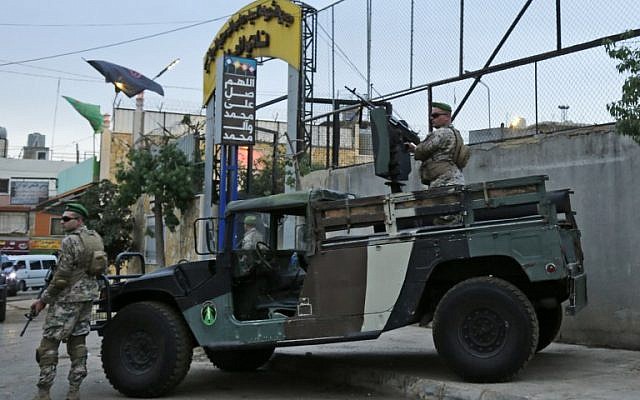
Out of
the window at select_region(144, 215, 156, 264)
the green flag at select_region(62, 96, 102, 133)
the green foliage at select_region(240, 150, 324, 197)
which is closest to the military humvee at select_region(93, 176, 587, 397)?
the green foliage at select_region(240, 150, 324, 197)

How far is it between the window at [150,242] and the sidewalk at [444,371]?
48.5 feet

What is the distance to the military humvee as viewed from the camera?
5934 mm

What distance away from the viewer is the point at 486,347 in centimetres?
598

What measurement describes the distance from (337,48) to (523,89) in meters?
5.23

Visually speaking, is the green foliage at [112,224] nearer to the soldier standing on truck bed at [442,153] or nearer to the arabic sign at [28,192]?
the soldier standing on truck bed at [442,153]

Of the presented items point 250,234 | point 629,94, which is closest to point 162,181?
point 250,234

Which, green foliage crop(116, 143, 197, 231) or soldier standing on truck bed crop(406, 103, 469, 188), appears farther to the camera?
green foliage crop(116, 143, 197, 231)

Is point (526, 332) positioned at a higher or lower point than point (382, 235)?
lower

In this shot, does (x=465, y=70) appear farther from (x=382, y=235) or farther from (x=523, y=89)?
(x=382, y=235)

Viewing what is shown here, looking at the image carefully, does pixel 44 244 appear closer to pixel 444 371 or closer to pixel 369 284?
pixel 444 371

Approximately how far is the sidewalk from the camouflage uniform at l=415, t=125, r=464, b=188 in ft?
6.39

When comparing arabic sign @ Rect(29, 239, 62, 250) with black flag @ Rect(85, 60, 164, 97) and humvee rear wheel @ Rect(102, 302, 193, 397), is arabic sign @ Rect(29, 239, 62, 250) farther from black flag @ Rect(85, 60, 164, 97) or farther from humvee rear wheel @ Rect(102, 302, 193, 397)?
humvee rear wheel @ Rect(102, 302, 193, 397)

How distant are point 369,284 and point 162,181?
14473 mm

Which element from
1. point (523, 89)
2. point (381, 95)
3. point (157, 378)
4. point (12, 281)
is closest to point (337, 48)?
point (381, 95)
